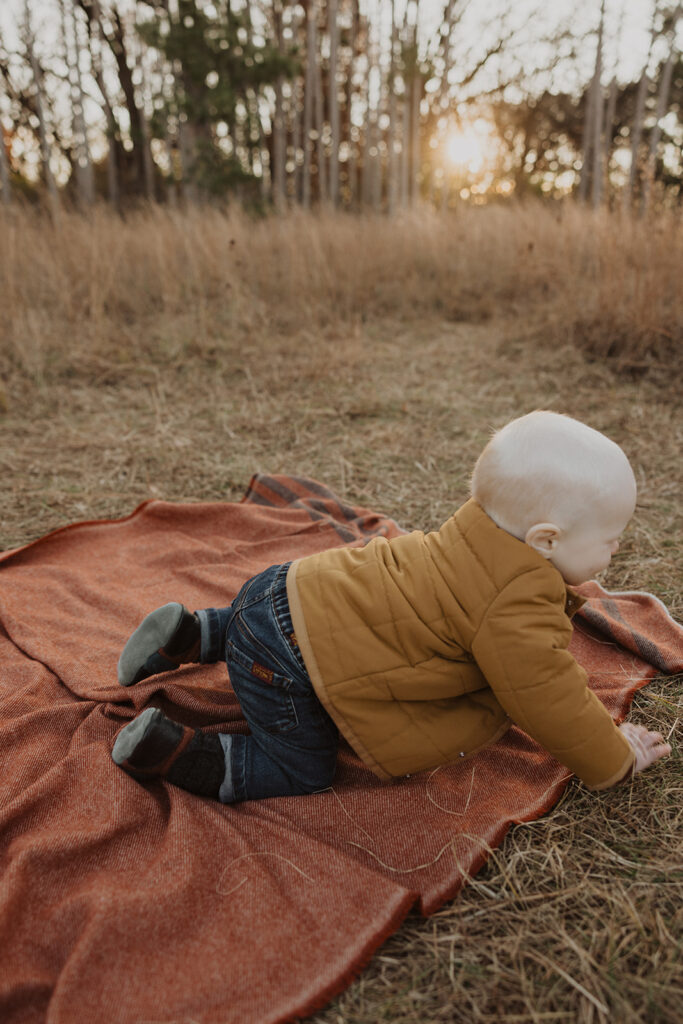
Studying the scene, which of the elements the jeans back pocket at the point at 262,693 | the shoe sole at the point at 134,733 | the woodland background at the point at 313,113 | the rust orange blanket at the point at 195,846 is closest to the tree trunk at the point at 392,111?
the woodland background at the point at 313,113

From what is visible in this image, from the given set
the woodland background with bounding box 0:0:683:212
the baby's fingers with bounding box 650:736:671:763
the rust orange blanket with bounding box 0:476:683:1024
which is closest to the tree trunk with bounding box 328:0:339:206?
the woodland background with bounding box 0:0:683:212

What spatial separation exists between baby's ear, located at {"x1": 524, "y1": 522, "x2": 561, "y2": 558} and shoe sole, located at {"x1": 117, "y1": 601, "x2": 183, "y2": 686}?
91 cm

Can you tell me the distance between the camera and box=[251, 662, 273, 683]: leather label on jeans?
1.54 meters

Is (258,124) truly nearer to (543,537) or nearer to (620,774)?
(543,537)

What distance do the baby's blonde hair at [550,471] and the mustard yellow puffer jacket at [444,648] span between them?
7 cm

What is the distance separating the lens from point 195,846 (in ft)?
4.67

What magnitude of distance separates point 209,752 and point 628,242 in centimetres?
508

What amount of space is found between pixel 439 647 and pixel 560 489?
420 mm

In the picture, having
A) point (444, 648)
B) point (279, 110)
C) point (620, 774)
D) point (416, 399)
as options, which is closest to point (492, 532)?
point (444, 648)

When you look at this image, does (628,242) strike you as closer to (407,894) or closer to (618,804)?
(618,804)

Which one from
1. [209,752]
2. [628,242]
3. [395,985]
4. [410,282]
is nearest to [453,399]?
[628,242]

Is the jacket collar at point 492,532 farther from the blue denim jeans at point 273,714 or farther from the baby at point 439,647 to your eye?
the blue denim jeans at point 273,714

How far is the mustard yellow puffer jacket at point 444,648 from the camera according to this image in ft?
4.57

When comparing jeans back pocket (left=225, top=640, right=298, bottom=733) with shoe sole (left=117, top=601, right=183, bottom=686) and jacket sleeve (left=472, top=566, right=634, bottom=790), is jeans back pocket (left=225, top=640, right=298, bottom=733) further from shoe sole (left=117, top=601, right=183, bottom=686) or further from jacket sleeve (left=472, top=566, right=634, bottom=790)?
jacket sleeve (left=472, top=566, right=634, bottom=790)
